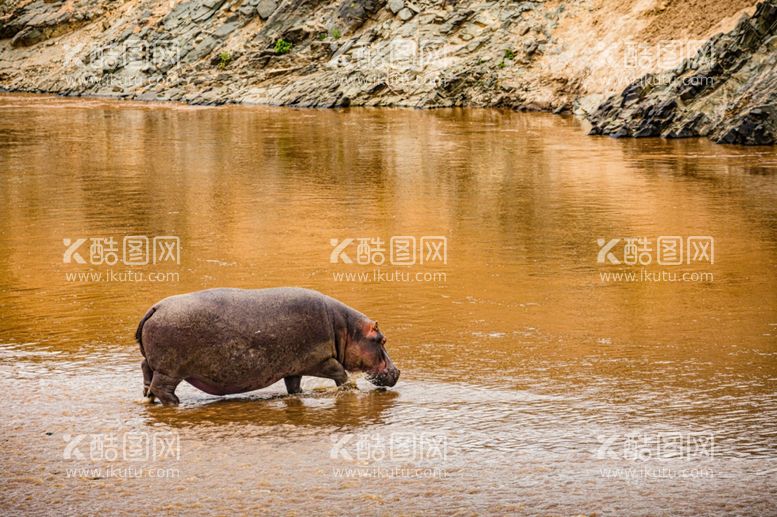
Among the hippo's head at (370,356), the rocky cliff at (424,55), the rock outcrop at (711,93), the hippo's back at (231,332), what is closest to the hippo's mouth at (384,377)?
the hippo's head at (370,356)

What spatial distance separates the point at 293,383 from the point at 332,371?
0.34m

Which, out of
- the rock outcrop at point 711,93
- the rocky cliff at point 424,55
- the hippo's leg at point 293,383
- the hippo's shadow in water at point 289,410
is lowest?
the hippo's shadow in water at point 289,410

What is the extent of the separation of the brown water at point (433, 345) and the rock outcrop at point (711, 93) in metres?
3.90

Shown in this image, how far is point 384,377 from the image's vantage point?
9047 millimetres

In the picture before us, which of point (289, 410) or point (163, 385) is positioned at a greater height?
point (163, 385)

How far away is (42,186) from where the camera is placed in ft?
71.5

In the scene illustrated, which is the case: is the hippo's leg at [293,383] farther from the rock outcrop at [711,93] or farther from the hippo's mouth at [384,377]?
the rock outcrop at [711,93]

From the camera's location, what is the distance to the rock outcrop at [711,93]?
93.3 ft

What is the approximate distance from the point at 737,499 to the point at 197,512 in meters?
3.21

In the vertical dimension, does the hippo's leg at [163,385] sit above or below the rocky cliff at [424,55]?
below

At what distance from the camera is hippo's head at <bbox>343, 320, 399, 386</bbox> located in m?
9.05

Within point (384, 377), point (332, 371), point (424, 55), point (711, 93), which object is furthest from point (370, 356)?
point (424, 55)

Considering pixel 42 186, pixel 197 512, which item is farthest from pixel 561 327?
pixel 42 186

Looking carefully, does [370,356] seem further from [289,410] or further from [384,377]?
[289,410]
